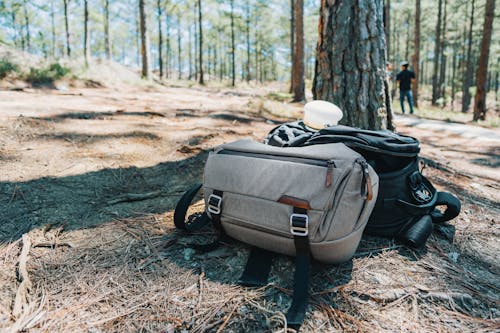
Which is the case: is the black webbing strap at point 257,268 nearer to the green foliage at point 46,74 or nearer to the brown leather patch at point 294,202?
the brown leather patch at point 294,202

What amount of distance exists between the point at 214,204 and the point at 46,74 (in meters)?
7.82

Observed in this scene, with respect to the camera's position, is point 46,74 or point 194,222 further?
point 46,74

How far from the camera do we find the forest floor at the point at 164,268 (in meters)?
1.21

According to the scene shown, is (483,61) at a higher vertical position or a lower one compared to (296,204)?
higher

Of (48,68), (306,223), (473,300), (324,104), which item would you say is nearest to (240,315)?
(306,223)

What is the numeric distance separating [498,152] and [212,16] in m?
29.3

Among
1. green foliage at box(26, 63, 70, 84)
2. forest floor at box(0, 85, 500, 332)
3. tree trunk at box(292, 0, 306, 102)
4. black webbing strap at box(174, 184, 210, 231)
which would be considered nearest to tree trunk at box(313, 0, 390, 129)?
forest floor at box(0, 85, 500, 332)

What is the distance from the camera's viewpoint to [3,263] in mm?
1474

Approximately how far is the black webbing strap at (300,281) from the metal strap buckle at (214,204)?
1.35 ft

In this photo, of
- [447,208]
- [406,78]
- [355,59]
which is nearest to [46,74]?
[355,59]

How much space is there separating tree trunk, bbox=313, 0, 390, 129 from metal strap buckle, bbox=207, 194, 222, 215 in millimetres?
1727

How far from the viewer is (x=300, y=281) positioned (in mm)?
1300

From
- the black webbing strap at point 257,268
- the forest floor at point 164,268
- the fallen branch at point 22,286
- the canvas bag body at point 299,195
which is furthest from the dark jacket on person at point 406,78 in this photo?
the fallen branch at point 22,286

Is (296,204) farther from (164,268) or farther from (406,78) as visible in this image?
(406,78)
